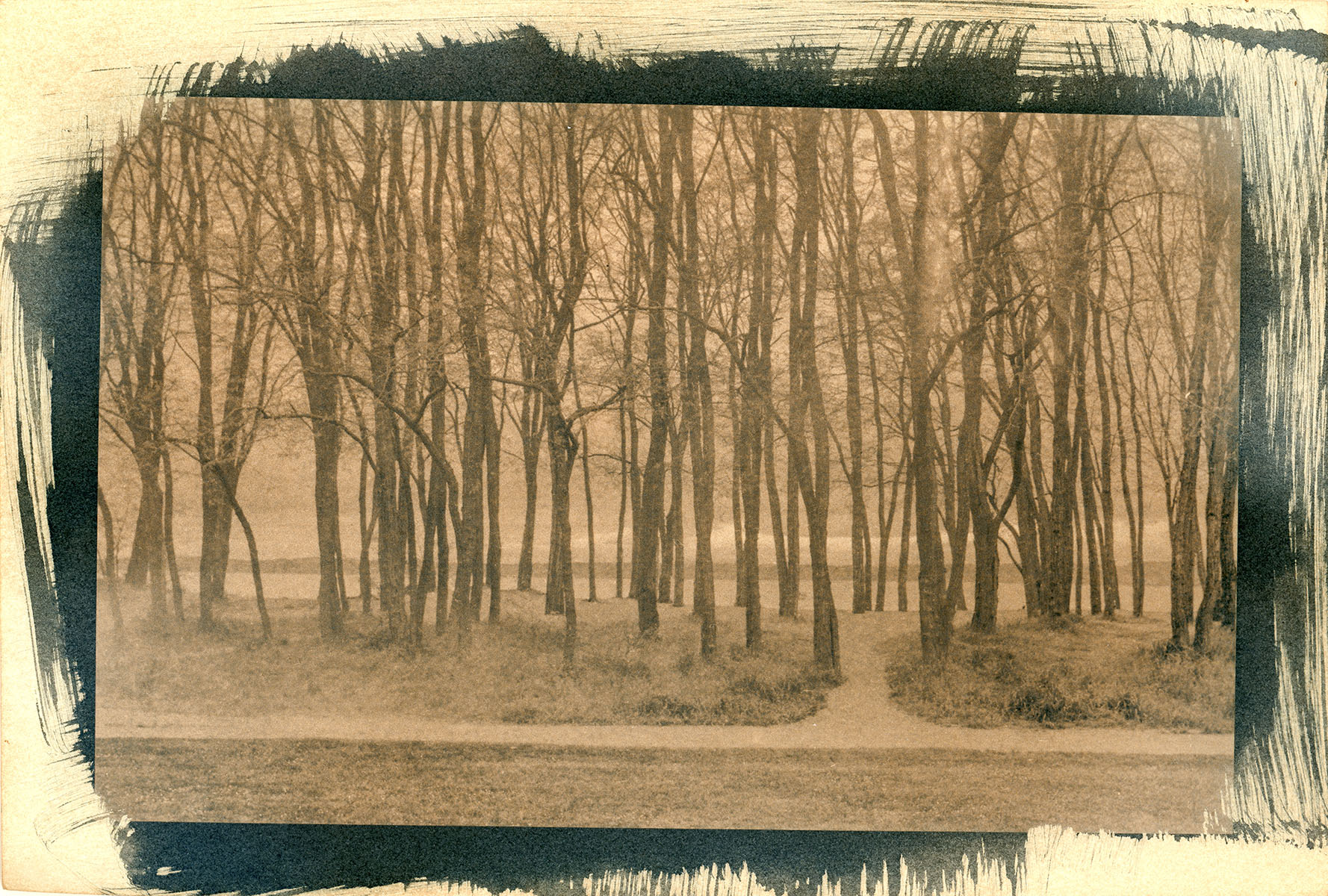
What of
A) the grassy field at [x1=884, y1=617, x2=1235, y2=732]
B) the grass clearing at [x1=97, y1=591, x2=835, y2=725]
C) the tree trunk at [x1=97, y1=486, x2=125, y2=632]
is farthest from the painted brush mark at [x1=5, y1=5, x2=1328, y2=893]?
the grass clearing at [x1=97, y1=591, x2=835, y2=725]

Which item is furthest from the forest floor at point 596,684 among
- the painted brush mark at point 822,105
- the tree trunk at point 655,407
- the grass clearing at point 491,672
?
the painted brush mark at point 822,105

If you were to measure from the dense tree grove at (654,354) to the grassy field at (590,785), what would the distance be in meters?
0.41

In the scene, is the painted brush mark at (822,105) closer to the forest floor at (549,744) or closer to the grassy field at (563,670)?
the forest floor at (549,744)

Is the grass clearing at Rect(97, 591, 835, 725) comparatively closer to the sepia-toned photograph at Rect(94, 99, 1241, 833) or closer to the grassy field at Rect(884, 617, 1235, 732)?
the sepia-toned photograph at Rect(94, 99, 1241, 833)

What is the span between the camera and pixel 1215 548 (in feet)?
11.7

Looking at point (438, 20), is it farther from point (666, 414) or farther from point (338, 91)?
point (666, 414)

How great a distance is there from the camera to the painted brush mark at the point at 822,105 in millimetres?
3523

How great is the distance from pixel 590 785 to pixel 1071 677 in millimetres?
1733

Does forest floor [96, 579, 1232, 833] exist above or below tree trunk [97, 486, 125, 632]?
below

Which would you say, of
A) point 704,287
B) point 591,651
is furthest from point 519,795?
point 704,287

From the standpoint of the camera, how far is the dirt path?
351 cm

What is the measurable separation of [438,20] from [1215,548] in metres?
3.33

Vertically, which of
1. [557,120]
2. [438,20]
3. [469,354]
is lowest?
[469,354]

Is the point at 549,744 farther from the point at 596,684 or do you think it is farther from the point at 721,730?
the point at 721,730
